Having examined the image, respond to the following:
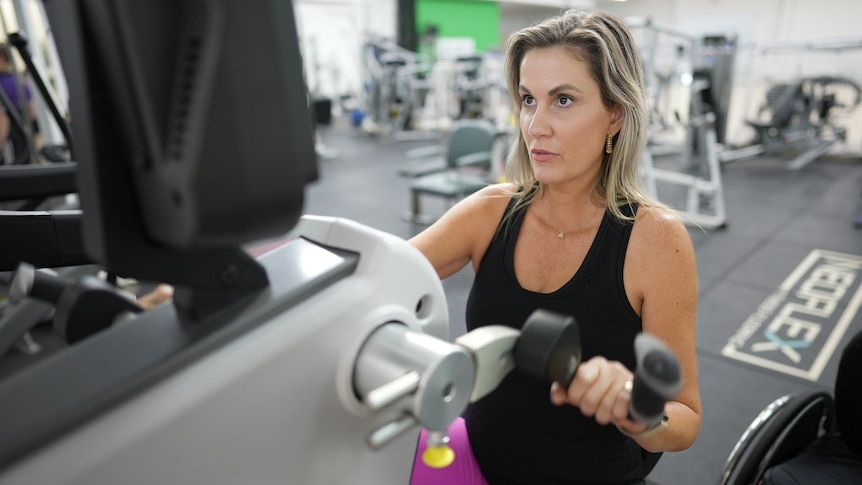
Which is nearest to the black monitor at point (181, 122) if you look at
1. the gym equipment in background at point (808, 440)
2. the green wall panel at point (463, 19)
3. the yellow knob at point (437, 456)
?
the yellow knob at point (437, 456)

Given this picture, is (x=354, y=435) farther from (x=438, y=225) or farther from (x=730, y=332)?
(x=730, y=332)

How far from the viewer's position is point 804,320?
3047 millimetres

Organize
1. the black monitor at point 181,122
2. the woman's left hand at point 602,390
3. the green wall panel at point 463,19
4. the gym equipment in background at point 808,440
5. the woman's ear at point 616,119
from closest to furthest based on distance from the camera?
the black monitor at point 181,122
the woman's left hand at point 602,390
the woman's ear at point 616,119
the gym equipment in background at point 808,440
the green wall panel at point 463,19

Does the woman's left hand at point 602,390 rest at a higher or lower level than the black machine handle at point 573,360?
lower

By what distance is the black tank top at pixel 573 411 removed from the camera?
1.04 m

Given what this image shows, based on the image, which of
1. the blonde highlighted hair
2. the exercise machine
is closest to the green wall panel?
the blonde highlighted hair

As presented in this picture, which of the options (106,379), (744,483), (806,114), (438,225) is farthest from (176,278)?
(806,114)

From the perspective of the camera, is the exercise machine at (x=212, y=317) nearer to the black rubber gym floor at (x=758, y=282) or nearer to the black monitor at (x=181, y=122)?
the black monitor at (x=181, y=122)

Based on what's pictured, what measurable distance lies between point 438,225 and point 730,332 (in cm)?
236

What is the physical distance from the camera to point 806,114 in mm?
6926

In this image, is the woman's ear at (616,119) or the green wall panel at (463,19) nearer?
the woman's ear at (616,119)

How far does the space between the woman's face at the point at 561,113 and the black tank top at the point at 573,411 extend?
146 mm

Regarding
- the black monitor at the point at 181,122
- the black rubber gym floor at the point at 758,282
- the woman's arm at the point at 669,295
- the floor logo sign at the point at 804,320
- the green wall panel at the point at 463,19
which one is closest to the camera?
the black monitor at the point at 181,122

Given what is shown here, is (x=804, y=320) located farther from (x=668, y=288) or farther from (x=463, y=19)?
A: (x=463, y=19)
